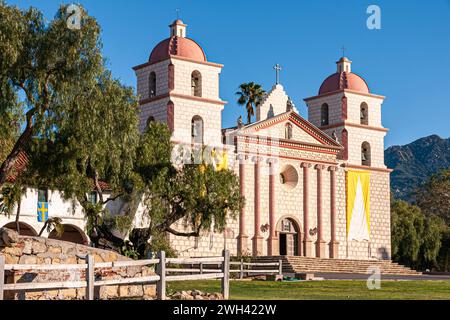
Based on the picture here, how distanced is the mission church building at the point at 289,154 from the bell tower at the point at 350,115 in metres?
0.07

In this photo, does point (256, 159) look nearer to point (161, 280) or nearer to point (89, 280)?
point (161, 280)

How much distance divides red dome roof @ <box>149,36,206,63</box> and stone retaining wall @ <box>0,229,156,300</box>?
3284 cm

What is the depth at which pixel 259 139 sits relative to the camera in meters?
58.5

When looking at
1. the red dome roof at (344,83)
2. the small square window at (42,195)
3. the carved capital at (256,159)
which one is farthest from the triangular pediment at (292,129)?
the small square window at (42,195)

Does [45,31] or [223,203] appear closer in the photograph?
[45,31]

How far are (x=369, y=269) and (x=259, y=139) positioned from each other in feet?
36.2

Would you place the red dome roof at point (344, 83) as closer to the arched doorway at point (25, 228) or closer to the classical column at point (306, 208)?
Result: the classical column at point (306, 208)

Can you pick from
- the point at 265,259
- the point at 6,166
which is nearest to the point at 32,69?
the point at 6,166

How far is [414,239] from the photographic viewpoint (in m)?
69.1

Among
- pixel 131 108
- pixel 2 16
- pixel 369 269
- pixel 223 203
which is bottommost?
pixel 369 269

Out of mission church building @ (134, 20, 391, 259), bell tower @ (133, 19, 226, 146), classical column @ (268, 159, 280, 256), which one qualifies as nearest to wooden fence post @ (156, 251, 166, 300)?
bell tower @ (133, 19, 226, 146)
